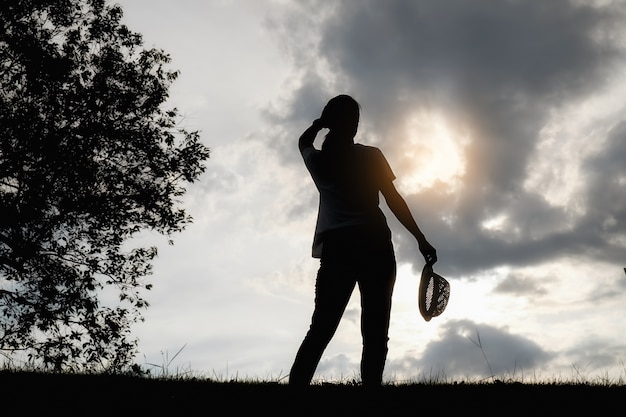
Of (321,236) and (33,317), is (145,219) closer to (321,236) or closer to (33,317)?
(33,317)

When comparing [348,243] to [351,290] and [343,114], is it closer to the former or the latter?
[351,290]

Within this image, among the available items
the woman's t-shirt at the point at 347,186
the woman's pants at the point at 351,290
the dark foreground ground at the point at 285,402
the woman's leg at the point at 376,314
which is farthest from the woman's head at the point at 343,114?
the dark foreground ground at the point at 285,402

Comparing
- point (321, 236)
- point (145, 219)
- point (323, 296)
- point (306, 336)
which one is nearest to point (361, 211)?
point (321, 236)

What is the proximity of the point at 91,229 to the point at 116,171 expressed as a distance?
5.79ft

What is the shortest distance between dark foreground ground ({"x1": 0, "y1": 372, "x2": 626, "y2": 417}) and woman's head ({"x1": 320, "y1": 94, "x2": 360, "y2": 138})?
2.05 m

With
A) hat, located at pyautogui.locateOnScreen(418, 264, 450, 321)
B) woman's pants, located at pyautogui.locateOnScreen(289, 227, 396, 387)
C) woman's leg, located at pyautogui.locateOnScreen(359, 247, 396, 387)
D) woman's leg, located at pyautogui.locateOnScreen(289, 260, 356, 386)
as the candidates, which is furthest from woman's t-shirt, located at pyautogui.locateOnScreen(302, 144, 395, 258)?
hat, located at pyautogui.locateOnScreen(418, 264, 450, 321)

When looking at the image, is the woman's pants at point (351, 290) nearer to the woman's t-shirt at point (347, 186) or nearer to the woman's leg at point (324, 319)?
the woman's leg at point (324, 319)

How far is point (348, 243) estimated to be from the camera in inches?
175

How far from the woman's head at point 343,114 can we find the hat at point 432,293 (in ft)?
4.38

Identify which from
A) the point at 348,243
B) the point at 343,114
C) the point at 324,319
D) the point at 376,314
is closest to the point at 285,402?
the point at 324,319

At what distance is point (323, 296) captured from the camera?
14.5 ft

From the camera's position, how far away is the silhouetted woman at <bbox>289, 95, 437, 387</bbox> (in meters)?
4.42

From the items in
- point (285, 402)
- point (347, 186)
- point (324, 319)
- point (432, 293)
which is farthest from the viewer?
point (432, 293)

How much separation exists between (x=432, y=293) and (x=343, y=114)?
176 centimetres
